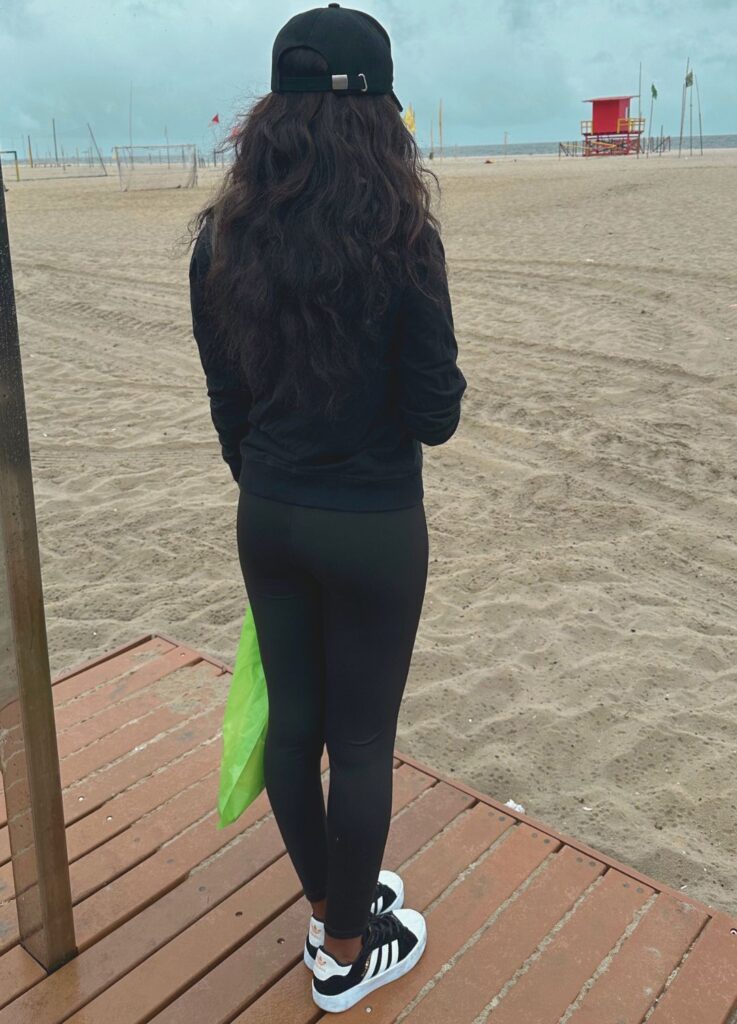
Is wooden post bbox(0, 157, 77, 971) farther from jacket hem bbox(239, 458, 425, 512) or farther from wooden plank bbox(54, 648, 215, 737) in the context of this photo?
wooden plank bbox(54, 648, 215, 737)

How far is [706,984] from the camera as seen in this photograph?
6.34ft

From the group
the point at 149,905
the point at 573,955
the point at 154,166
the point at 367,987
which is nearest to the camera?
the point at 367,987

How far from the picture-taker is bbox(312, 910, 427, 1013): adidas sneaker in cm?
184

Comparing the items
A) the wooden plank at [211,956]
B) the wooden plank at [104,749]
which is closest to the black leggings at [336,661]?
the wooden plank at [211,956]

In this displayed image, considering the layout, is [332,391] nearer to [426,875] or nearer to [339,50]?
[339,50]

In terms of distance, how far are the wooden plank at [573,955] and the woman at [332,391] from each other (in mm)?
438

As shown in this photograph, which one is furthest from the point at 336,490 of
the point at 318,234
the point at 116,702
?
the point at 116,702

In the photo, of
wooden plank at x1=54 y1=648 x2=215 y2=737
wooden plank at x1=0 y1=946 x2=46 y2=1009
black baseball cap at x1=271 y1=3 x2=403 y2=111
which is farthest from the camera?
wooden plank at x1=54 y1=648 x2=215 y2=737

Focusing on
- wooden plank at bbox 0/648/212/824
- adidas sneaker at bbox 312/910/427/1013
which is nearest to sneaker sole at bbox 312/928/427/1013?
adidas sneaker at bbox 312/910/427/1013

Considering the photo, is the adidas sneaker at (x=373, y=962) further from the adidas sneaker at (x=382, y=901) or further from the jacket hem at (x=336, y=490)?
the jacket hem at (x=336, y=490)

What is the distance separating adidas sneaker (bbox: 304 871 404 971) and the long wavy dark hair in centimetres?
116

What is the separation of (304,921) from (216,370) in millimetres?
1309

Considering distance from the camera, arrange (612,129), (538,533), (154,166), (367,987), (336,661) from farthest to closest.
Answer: (612,129) < (154,166) < (538,533) < (367,987) < (336,661)

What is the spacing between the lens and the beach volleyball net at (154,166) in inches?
979
